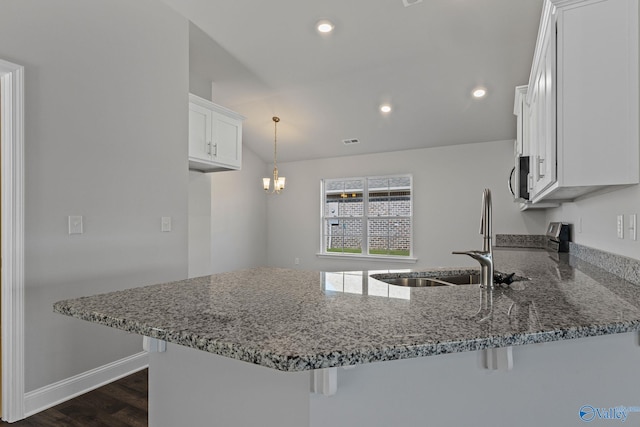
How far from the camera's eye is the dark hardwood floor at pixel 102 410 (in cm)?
208

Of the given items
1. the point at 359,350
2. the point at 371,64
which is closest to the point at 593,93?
the point at 359,350

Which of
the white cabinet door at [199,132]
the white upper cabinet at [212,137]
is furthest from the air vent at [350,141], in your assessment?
the white cabinet door at [199,132]

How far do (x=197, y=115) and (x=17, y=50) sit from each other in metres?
1.56

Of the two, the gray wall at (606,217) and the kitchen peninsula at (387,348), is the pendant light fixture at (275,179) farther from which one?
the kitchen peninsula at (387,348)

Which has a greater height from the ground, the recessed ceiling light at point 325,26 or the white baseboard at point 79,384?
the recessed ceiling light at point 325,26

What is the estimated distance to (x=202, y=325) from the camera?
87 centimetres

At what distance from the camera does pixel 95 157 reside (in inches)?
101

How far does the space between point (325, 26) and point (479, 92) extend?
202cm

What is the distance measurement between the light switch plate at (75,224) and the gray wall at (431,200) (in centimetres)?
418

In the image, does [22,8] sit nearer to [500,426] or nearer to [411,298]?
[411,298]

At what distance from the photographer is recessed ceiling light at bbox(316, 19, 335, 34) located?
333 centimetres

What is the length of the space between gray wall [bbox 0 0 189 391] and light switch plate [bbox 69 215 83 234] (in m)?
0.04

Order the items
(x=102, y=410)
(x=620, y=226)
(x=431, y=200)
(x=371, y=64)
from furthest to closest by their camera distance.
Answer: (x=431, y=200), (x=371, y=64), (x=102, y=410), (x=620, y=226)

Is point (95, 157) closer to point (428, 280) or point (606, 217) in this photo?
point (428, 280)
